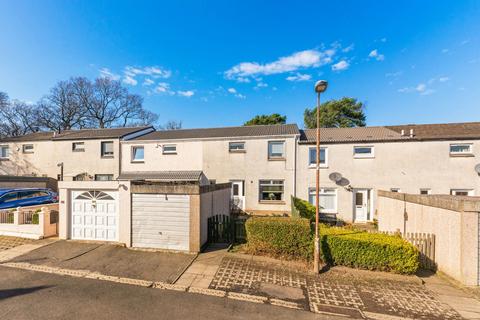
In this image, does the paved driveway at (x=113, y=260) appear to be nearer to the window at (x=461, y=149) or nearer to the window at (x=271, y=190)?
the window at (x=271, y=190)

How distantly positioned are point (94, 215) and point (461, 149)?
22.1 metres

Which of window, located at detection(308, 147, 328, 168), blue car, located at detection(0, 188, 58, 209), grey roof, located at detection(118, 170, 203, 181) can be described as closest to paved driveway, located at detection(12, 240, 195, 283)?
grey roof, located at detection(118, 170, 203, 181)

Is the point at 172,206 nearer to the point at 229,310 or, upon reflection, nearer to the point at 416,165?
the point at 229,310

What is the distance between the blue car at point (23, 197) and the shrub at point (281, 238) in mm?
15168

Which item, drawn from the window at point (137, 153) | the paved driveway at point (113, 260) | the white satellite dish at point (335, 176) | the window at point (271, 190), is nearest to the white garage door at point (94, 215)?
the paved driveway at point (113, 260)

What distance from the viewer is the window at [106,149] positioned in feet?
59.9

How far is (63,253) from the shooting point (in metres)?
7.78

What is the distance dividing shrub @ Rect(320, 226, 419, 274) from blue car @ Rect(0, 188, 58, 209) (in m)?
17.9

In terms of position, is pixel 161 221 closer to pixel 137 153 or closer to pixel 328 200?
pixel 328 200

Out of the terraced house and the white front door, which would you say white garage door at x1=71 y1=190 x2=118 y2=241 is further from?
the white front door

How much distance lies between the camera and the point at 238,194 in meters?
15.9

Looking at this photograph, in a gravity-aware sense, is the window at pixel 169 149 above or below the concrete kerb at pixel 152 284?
above

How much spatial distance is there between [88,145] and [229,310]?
20159 millimetres

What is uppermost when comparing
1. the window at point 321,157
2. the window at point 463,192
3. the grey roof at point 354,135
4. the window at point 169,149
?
the grey roof at point 354,135
